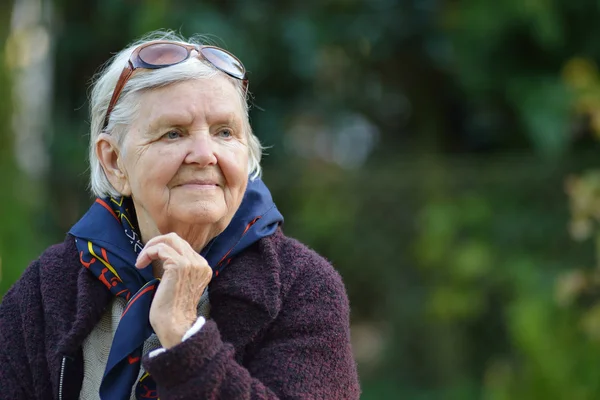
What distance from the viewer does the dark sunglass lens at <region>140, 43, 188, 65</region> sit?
88.0 inches

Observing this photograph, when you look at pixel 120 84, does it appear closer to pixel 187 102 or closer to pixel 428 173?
pixel 187 102

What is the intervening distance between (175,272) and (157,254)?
0.06 metres

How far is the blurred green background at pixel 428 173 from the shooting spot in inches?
234

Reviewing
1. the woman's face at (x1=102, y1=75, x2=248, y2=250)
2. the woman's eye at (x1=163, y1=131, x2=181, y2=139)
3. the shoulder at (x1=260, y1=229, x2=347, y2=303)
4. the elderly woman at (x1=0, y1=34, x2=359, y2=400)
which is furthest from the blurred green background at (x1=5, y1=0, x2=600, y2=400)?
the woman's eye at (x1=163, y1=131, x2=181, y2=139)

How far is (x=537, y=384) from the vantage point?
518 cm

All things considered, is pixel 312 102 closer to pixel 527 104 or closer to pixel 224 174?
pixel 527 104

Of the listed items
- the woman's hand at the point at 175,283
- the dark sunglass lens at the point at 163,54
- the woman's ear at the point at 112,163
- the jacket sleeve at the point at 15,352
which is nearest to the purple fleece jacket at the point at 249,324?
the jacket sleeve at the point at 15,352

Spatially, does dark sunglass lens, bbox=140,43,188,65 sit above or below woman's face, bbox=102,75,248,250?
above

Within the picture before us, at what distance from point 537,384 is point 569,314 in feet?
1.99

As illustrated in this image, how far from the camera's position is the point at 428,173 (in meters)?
6.62

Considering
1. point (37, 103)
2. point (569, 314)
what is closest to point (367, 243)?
point (569, 314)

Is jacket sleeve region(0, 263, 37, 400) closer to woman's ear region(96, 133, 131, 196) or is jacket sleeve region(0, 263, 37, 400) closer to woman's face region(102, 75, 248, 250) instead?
woman's ear region(96, 133, 131, 196)

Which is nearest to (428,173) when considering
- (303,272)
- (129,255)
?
(303,272)

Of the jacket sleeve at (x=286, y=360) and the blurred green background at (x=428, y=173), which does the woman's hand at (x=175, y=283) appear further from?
the blurred green background at (x=428, y=173)
